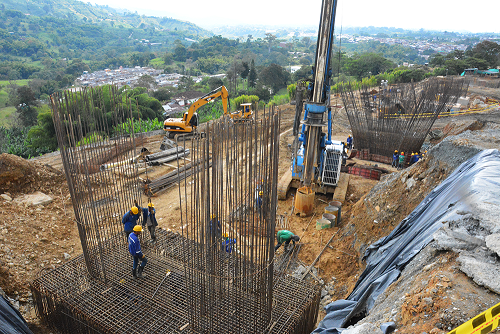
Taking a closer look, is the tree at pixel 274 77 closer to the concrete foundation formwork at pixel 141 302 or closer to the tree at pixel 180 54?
the concrete foundation formwork at pixel 141 302

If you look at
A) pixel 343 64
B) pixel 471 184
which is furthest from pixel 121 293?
pixel 343 64

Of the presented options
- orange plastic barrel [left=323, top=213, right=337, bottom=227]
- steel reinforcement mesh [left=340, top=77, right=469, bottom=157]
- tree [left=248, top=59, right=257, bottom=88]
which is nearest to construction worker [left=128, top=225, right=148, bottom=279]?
orange plastic barrel [left=323, top=213, right=337, bottom=227]

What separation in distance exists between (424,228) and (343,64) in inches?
2284

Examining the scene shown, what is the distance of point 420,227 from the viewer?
4914 millimetres

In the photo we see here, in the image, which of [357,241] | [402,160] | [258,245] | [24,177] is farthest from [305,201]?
[24,177]

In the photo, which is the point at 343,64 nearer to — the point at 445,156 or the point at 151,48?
the point at 445,156

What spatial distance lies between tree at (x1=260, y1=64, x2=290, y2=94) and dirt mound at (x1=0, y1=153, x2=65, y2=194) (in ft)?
138

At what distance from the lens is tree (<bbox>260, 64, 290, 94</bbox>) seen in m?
48.5

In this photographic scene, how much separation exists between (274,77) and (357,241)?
1751 inches

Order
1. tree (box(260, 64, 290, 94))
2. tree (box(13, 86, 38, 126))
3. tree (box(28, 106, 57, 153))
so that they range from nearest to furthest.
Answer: tree (box(28, 106, 57, 153)) → tree (box(13, 86, 38, 126)) → tree (box(260, 64, 290, 94))

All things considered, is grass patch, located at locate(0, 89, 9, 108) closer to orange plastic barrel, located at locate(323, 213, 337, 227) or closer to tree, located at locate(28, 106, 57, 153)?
tree, located at locate(28, 106, 57, 153)

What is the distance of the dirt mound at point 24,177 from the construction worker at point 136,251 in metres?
6.28

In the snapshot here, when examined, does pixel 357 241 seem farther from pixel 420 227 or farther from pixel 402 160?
pixel 402 160

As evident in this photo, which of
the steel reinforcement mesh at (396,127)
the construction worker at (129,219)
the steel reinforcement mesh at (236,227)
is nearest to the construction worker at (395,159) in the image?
the steel reinforcement mesh at (396,127)
